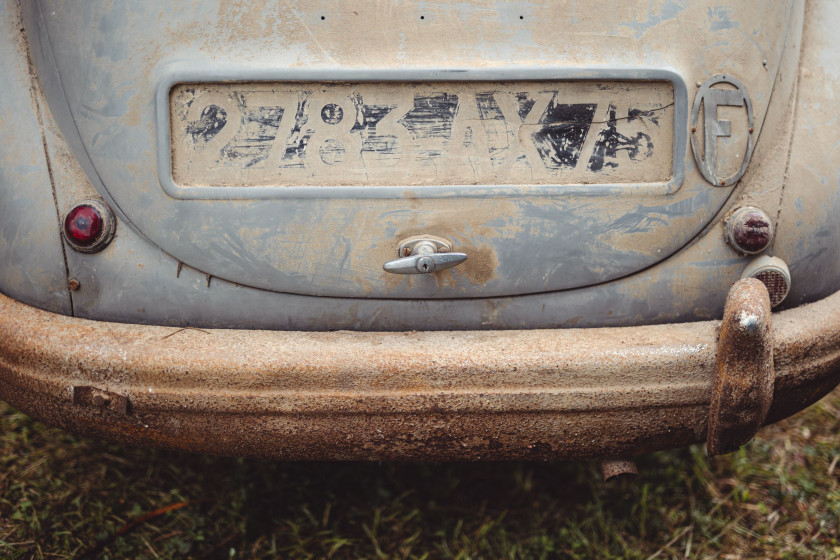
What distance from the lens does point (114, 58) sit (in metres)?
1.68

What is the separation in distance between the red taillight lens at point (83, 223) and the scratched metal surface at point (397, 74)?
61 millimetres

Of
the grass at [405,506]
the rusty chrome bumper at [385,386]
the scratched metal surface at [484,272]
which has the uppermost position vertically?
the scratched metal surface at [484,272]

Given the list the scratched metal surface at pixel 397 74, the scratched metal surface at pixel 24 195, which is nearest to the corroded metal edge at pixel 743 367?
the scratched metal surface at pixel 397 74

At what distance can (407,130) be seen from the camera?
1.68 metres

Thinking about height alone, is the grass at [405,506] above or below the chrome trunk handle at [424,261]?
below

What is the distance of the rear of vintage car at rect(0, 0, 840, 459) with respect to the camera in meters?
1.62

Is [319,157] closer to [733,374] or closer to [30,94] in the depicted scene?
[30,94]

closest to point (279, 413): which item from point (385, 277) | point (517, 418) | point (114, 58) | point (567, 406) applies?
point (385, 277)

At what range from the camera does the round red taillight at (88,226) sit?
171 cm

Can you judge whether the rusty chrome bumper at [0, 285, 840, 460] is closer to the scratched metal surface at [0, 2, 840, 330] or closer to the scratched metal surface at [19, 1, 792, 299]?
the scratched metal surface at [0, 2, 840, 330]

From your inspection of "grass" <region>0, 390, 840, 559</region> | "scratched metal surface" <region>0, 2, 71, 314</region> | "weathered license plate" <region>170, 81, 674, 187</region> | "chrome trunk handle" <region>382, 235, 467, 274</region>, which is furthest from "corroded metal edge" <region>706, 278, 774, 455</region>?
"scratched metal surface" <region>0, 2, 71, 314</region>

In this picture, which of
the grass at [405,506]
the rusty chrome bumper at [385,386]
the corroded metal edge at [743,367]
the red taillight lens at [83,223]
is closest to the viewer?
the corroded metal edge at [743,367]

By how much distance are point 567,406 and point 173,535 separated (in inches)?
55.2

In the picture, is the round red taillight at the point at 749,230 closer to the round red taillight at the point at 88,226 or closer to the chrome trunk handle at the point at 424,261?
the chrome trunk handle at the point at 424,261
